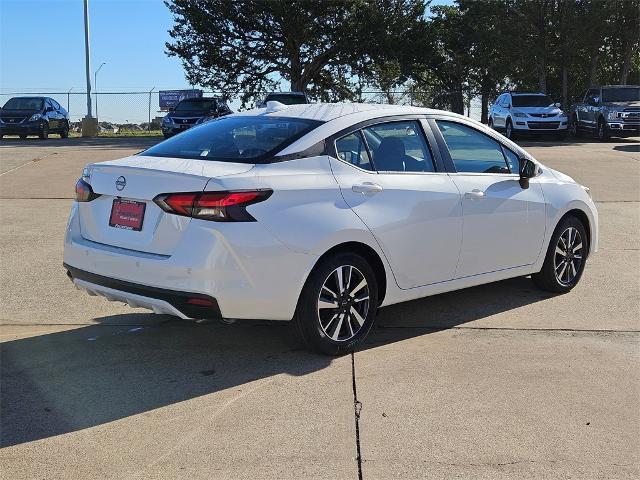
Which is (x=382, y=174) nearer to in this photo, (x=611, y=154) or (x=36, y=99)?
(x=611, y=154)

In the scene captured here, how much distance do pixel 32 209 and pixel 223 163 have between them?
685 centimetres

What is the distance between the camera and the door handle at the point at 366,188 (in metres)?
4.84

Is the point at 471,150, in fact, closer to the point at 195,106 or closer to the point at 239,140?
the point at 239,140

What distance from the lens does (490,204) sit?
5.70 m

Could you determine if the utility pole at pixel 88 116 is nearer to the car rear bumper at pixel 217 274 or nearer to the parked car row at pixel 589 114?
the parked car row at pixel 589 114

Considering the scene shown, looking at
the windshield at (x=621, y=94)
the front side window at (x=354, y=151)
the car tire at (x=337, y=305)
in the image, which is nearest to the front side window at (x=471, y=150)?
the front side window at (x=354, y=151)

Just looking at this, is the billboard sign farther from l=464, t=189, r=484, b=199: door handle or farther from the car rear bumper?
the car rear bumper

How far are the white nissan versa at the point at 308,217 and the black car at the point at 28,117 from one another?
2461 cm

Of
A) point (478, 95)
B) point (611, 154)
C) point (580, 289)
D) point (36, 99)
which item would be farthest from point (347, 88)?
point (580, 289)

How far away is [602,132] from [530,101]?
2.63 meters

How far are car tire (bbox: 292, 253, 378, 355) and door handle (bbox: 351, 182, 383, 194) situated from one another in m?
0.42

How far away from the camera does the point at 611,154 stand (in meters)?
18.9

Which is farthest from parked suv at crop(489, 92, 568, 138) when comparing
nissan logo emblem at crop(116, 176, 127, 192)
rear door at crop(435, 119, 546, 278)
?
nissan logo emblem at crop(116, 176, 127, 192)

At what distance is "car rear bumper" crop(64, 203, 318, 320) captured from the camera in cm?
428
